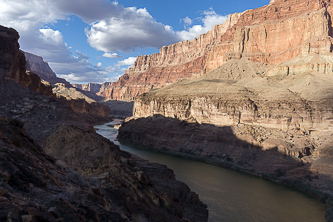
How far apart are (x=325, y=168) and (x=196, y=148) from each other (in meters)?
26.1

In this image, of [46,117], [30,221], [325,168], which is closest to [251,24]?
[325,168]

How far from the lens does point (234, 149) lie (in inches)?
2131

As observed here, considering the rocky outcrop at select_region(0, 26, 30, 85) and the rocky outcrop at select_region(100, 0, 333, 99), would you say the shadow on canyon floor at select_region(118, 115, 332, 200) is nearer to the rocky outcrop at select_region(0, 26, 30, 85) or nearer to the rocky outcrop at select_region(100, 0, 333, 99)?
the rocky outcrop at select_region(0, 26, 30, 85)

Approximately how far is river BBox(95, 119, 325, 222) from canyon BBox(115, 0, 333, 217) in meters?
2.71

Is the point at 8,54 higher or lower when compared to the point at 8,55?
higher

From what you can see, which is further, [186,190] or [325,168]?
[325,168]

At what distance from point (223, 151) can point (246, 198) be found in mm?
21912

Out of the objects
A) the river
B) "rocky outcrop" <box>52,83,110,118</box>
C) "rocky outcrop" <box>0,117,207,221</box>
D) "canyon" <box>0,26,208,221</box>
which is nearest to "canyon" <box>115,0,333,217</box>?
the river

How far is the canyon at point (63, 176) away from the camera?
8070 millimetres

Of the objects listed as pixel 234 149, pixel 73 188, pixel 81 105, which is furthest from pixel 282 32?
pixel 73 188

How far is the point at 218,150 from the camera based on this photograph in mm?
55969

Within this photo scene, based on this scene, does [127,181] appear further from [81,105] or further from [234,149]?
[81,105]

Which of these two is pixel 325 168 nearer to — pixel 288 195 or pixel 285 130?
pixel 288 195

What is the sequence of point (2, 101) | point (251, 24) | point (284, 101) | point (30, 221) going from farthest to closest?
point (251, 24), point (284, 101), point (2, 101), point (30, 221)
